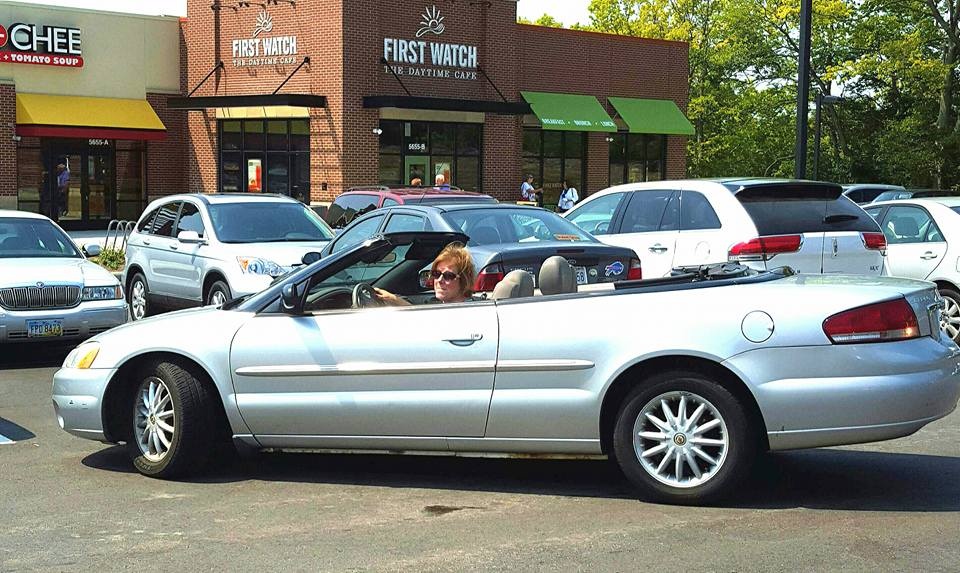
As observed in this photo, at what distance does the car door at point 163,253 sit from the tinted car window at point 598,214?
16.7ft

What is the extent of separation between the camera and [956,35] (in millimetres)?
45469

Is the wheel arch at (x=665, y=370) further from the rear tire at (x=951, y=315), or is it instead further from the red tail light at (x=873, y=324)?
the rear tire at (x=951, y=315)

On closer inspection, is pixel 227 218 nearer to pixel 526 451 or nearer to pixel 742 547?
pixel 526 451

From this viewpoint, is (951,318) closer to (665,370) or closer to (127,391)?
(665,370)

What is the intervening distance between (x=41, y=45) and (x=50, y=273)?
23.7 metres

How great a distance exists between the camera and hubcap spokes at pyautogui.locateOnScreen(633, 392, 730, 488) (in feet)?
20.1

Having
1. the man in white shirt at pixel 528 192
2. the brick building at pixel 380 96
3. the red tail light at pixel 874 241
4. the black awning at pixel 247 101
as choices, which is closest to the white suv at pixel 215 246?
the red tail light at pixel 874 241

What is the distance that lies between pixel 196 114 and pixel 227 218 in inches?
879

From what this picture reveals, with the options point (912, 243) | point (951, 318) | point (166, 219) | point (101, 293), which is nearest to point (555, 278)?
point (101, 293)

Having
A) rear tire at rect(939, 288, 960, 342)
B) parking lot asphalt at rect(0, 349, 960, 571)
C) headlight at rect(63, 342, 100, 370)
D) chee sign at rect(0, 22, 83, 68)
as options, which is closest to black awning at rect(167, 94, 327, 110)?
chee sign at rect(0, 22, 83, 68)

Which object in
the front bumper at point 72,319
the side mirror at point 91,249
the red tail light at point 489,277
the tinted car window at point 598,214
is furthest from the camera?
the tinted car window at point 598,214

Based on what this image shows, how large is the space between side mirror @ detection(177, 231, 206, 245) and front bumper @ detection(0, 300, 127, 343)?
7.25 ft

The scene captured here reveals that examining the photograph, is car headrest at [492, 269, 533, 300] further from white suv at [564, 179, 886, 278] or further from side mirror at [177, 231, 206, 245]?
side mirror at [177, 231, 206, 245]

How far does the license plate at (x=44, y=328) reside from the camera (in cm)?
1184
